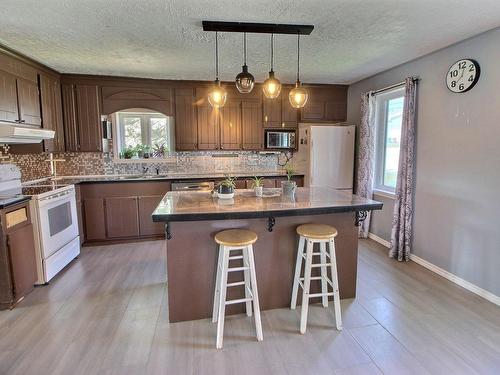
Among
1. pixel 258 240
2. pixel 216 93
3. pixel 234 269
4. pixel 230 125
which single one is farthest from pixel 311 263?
pixel 230 125

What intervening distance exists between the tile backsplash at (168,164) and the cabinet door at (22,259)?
152 cm

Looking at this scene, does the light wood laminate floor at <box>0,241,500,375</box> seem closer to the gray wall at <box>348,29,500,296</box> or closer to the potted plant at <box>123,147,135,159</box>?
the gray wall at <box>348,29,500,296</box>

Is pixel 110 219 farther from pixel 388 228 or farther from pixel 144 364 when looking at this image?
pixel 388 228

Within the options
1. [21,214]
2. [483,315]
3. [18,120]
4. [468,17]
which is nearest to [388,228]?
[483,315]

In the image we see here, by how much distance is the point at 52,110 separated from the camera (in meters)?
3.87

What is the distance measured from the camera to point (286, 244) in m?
2.50

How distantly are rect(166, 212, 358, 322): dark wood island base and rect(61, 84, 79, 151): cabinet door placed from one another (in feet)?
9.53

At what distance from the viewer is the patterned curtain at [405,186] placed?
11.1ft

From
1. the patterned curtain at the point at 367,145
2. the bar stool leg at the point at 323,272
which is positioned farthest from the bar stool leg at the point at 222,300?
the patterned curtain at the point at 367,145

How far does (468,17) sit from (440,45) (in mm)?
662

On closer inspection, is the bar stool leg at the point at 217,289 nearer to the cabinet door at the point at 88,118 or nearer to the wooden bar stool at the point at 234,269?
the wooden bar stool at the point at 234,269

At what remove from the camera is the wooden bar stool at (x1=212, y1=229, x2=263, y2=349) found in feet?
6.68

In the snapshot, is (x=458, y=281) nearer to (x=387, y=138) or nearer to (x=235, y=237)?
(x=387, y=138)

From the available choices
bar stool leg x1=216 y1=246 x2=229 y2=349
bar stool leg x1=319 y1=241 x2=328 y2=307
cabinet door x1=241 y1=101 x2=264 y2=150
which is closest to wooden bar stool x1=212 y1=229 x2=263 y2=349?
bar stool leg x1=216 y1=246 x2=229 y2=349
